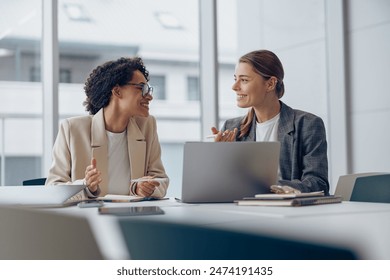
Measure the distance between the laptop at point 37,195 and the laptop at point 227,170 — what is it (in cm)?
41

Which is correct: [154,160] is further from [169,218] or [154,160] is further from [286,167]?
[169,218]

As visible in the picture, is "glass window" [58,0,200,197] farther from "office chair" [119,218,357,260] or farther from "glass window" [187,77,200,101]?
"office chair" [119,218,357,260]

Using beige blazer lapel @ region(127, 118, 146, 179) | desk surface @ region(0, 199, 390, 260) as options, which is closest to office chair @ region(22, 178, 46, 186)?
beige blazer lapel @ region(127, 118, 146, 179)

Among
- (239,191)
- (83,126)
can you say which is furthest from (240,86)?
(239,191)

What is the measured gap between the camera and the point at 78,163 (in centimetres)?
290

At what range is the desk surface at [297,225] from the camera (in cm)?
148

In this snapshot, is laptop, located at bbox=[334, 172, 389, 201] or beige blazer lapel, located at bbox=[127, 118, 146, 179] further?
beige blazer lapel, located at bbox=[127, 118, 146, 179]

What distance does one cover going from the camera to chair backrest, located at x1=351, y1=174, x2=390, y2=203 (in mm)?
2715

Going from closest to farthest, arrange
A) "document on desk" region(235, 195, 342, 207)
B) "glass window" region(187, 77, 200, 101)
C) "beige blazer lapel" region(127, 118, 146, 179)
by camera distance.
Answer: "document on desk" region(235, 195, 342, 207)
"beige blazer lapel" region(127, 118, 146, 179)
"glass window" region(187, 77, 200, 101)

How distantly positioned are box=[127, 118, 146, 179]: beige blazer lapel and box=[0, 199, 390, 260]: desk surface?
131cm

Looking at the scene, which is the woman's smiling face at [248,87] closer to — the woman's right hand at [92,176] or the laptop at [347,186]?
the laptop at [347,186]

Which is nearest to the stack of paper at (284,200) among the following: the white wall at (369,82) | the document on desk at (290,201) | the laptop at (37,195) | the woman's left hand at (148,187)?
the document on desk at (290,201)

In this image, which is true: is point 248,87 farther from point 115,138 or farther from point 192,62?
point 192,62

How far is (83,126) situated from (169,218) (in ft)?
4.96
